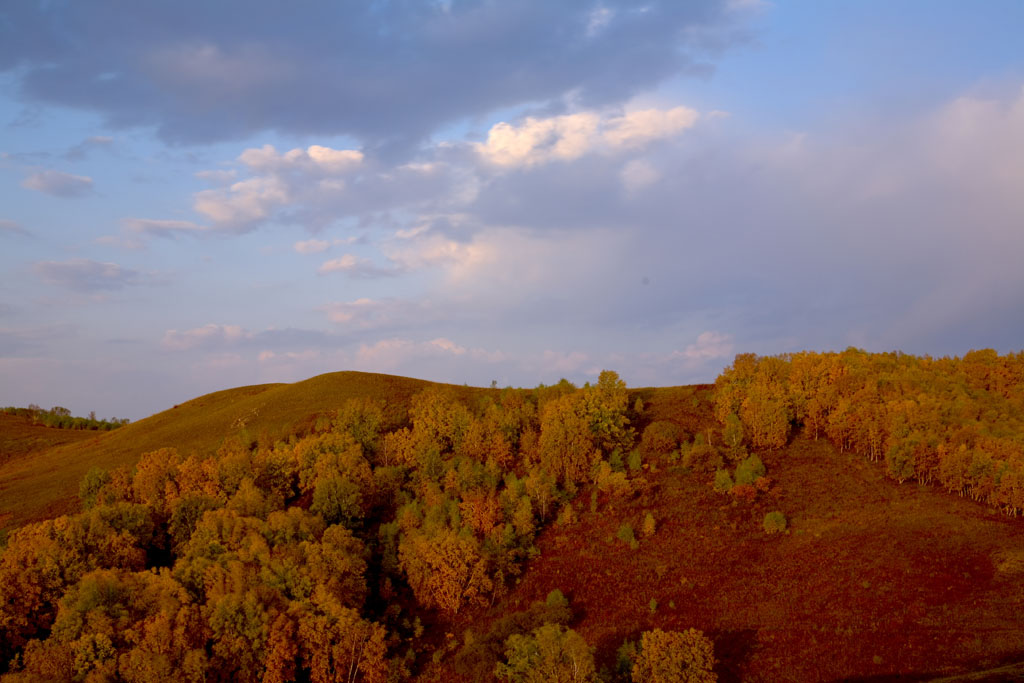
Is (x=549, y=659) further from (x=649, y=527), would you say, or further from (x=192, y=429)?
(x=192, y=429)

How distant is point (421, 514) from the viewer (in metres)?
A: 85.7

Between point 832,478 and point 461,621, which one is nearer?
point 461,621

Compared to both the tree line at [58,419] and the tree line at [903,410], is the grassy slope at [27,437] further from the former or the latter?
the tree line at [903,410]

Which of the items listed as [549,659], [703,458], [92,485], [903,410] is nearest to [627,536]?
[703,458]

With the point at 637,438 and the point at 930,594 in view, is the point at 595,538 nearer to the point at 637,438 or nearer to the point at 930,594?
the point at 637,438

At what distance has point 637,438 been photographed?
108 meters

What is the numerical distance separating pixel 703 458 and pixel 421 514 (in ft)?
132

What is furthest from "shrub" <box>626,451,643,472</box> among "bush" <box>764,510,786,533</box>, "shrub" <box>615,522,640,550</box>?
"bush" <box>764,510,786,533</box>

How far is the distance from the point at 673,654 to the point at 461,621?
25.1 m

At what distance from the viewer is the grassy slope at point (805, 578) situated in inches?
2446

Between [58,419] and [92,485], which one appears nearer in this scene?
[92,485]

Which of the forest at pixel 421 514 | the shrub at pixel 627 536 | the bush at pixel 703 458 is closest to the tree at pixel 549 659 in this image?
the forest at pixel 421 514

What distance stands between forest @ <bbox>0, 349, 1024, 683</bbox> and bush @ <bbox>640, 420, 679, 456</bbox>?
0.31 metres

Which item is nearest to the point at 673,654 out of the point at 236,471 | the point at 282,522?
the point at 282,522
